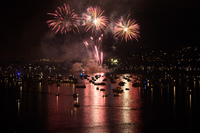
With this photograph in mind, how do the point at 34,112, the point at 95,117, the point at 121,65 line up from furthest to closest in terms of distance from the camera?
1. the point at 121,65
2. the point at 34,112
3. the point at 95,117

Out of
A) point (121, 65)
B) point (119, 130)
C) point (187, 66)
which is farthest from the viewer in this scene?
point (121, 65)

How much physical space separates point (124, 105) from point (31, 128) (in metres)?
9.84

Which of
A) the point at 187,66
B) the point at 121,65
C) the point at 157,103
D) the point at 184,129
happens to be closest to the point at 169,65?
the point at 187,66

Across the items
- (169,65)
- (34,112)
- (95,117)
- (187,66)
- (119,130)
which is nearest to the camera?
(119,130)

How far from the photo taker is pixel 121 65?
15925 centimetres

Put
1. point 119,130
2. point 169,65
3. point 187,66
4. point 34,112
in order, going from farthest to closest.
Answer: point 169,65, point 187,66, point 34,112, point 119,130

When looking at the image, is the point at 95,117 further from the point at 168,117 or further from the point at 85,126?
the point at 168,117

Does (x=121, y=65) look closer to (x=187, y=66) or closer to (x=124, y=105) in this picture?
(x=187, y=66)

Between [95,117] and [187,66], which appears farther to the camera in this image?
[187,66]

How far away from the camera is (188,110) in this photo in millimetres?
20938

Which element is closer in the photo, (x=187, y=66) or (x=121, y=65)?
(x=187, y=66)

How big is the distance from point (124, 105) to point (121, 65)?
448 ft

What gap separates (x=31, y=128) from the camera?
1515 centimetres

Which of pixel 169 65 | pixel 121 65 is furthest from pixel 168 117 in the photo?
pixel 121 65
